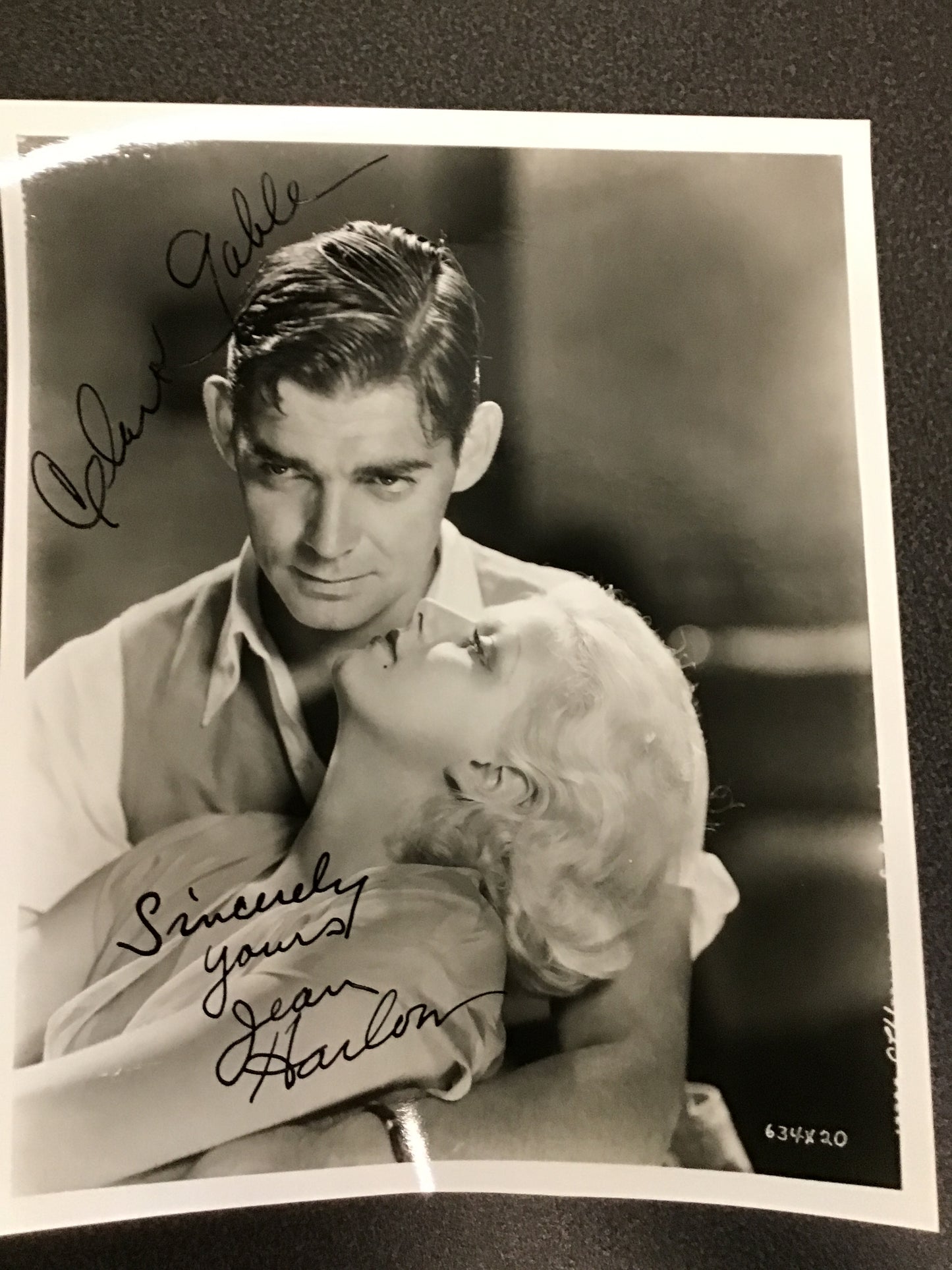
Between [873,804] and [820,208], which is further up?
[820,208]

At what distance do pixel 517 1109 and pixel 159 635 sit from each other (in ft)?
0.70

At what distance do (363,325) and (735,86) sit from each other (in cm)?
18

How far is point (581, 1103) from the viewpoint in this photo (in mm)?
311

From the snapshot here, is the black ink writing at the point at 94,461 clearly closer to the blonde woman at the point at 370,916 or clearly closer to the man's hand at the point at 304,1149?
the blonde woman at the point at 370,916

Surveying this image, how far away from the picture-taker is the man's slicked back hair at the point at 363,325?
0.32 metres

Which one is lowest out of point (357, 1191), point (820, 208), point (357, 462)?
point (357, 1191)

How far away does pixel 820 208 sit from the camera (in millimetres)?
347

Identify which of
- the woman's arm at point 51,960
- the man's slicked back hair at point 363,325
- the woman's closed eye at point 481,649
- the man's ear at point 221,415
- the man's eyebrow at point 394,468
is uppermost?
the man's slicked back hair at point 363,325

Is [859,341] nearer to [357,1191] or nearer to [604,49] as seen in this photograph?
[604,49]

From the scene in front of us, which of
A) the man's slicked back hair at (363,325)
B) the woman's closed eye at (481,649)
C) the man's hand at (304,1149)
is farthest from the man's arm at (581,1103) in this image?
the man's slicked back hair at (363,325)

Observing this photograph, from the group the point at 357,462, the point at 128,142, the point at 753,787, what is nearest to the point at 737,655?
the point at 753,787
